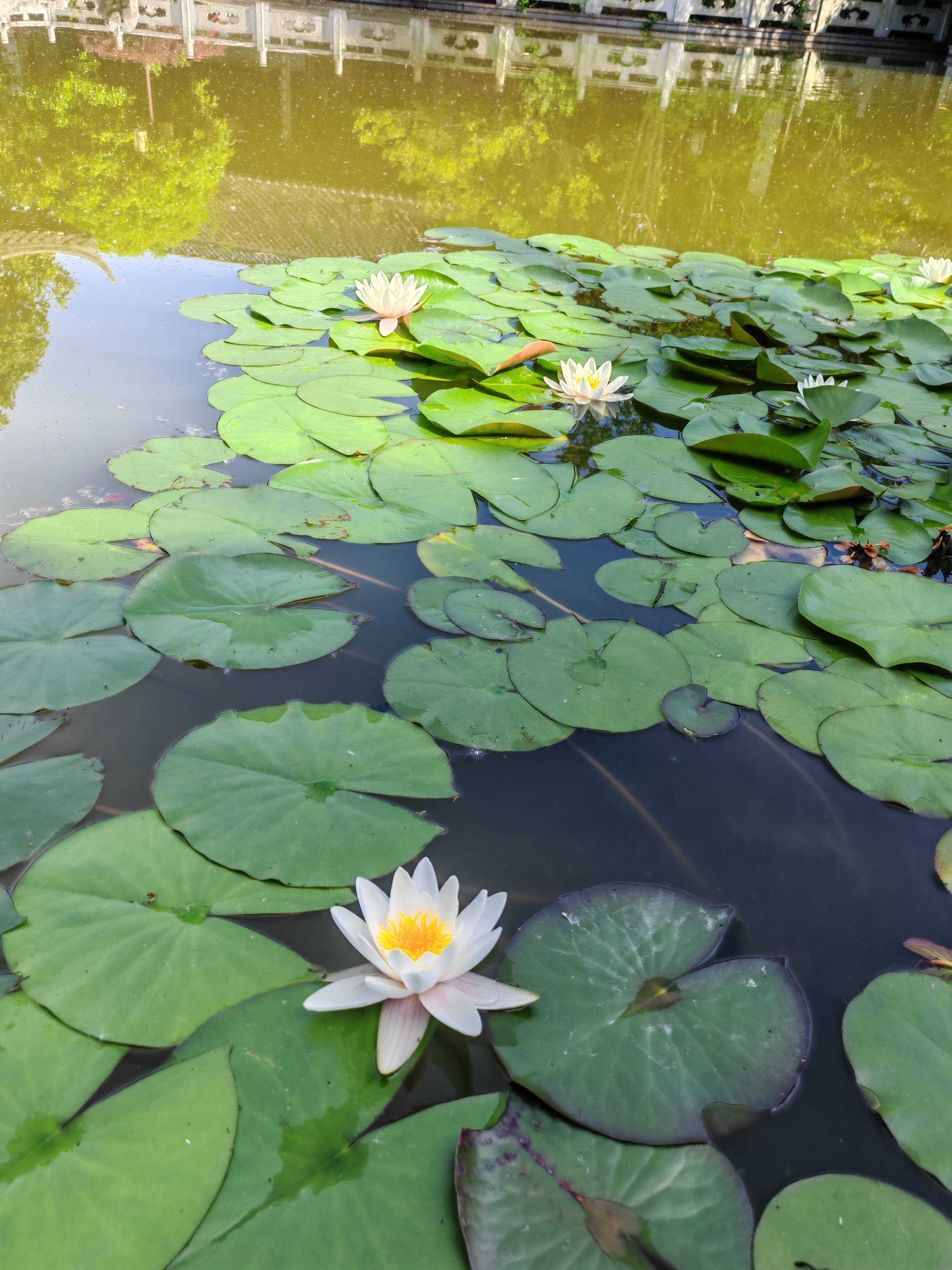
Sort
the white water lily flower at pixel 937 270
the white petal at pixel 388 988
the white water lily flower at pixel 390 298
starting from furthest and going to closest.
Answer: the white water lily flower at pixel 937 270
the white water lily flower at pixel 390 298
the white petal at pixel 388 988

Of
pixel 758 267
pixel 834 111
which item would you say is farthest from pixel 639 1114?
pixel 834 111

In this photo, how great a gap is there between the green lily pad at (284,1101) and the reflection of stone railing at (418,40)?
11.1m

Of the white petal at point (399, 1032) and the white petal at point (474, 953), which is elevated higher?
the white petal at point (474, 953)

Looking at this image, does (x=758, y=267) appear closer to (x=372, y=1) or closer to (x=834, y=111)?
(x=834, y=111)

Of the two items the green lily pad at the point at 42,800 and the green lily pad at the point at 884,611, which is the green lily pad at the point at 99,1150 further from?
the green lily pad at the point at 884,611

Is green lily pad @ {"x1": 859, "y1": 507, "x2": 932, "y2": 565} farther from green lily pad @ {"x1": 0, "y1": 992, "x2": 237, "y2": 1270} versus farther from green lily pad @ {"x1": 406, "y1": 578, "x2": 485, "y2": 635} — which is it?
green lily pad @ {"x1": 0, "y1": 992, "x2": 237, "y2": 1270}

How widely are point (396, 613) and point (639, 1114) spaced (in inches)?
38.2

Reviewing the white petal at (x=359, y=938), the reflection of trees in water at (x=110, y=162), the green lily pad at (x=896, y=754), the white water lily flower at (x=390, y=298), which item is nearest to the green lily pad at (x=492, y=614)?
the green lily pad at (x=896, y=754)

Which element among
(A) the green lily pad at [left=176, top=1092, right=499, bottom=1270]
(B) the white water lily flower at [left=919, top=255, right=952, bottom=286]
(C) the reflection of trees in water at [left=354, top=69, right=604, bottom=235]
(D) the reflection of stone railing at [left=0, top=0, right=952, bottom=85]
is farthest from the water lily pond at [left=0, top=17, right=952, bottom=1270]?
A: (D) the reflection of stone railing at [left=0, top=0, right=952, bottom=85]

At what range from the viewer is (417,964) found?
82 cm

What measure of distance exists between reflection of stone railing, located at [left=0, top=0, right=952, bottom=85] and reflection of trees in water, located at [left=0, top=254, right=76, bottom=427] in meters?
7.84

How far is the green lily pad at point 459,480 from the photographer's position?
184cm

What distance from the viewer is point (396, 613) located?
4.98 ft

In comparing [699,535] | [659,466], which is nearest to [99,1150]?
[699,535]
